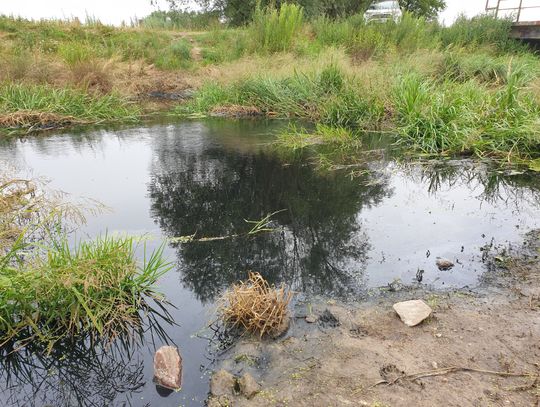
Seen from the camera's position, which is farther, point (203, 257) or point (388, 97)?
point (388, 97)

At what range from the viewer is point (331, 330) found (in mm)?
2537

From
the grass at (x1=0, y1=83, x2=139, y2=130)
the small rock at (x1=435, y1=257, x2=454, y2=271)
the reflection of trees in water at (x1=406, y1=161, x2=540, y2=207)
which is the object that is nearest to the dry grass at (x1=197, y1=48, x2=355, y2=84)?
the grass at (x1=0, y1=83, x2=139, y2=130)

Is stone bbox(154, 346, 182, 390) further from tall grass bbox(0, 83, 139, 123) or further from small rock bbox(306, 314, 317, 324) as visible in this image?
tall grass bbox(0, 83, 139, 123)

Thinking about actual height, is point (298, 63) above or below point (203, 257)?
above

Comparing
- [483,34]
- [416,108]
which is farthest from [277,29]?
[483,34]

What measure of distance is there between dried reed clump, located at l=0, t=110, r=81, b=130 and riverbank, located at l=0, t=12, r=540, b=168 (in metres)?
0.02

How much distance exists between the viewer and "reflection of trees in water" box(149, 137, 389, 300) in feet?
10.7

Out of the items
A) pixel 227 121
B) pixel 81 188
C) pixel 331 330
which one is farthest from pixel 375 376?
pixel 227 121

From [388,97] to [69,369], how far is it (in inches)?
295

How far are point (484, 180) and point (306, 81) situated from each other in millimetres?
5379

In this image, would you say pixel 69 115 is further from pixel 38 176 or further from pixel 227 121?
pixel 38 176

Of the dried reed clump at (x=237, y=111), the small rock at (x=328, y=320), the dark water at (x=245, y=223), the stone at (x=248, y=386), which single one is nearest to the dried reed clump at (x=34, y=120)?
the dark water at (x=245, y=223)

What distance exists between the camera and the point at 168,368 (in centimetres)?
223

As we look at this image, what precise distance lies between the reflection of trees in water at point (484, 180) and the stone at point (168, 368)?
3911 millimetres
